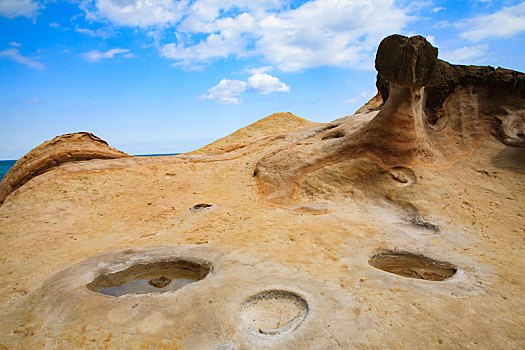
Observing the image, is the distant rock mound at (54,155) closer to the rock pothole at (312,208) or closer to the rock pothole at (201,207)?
the rock pothole at (201,207)

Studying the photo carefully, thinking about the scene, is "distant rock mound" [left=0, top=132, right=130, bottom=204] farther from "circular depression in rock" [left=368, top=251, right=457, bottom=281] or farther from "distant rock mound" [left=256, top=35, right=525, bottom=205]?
"circular depression in rock" [left=368, top=251, right=457, bottom=281]

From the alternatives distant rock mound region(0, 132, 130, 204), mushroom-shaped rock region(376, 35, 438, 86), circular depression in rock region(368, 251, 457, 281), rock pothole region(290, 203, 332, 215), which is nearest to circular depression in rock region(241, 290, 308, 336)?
circular depression in rock region(368, 251, 457, 281)

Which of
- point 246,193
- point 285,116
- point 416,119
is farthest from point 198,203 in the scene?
point 285,116

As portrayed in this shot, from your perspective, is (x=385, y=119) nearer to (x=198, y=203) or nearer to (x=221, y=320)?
(x=198, y=203)

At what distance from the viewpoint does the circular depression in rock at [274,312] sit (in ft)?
9.36

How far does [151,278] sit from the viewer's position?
4.02 meters

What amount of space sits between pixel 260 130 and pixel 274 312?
35.1 feet

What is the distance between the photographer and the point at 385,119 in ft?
22.1

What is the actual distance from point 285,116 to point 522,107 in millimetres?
9141

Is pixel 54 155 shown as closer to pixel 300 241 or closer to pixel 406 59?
pixel 300 241

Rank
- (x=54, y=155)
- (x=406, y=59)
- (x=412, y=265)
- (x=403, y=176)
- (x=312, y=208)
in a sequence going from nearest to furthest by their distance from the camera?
(x=412, y=265)
(x=406, y=59)
(x=312, y=208)
(x=403, y=176)
(x=54, y=155)

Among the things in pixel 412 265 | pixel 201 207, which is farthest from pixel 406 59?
pixel 201 207

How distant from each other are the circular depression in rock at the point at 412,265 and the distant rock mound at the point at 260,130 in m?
6.80

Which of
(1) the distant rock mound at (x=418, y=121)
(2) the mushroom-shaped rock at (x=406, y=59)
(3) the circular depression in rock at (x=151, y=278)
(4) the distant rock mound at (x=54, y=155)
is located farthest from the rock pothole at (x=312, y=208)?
(4) the distant rock mound at (x=54, y=155)
